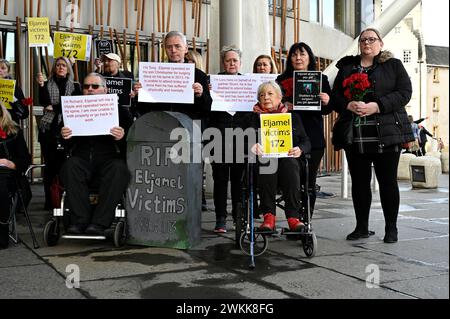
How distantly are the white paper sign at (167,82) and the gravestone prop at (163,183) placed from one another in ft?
1.20

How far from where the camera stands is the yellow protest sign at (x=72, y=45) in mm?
8344

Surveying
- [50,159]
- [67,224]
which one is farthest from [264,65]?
[50,159]

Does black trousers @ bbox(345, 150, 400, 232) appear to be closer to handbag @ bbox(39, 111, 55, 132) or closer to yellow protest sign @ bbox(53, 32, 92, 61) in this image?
handbag @ bbox(39, 111, 55, 132)

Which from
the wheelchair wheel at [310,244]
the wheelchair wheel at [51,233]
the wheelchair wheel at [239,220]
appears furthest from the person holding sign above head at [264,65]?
the wheelchair wheel at [51,233]

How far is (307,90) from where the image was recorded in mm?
5238

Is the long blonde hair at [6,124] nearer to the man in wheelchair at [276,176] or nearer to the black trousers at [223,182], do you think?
the black trousers at [223,182]

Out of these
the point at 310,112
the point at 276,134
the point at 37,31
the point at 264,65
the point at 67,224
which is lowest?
the point at 67,224

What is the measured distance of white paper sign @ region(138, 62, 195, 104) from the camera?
5379 mm

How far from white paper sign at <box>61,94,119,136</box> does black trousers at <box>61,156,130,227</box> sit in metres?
0.32

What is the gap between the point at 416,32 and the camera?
5431cm

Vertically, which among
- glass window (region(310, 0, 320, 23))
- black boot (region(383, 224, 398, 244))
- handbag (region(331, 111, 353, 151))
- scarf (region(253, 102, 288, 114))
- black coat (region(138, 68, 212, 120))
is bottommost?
black boot (region(383, 224, 398, 244))

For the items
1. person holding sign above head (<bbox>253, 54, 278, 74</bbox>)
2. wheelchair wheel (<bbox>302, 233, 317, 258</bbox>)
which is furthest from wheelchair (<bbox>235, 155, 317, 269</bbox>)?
person holding sign above head (<bbox>253, 54, 278, 74</bbox>)

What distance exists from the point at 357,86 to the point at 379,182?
945 mm

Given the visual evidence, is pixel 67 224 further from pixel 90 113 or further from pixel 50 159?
pixel 50 159
